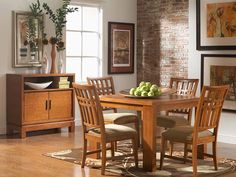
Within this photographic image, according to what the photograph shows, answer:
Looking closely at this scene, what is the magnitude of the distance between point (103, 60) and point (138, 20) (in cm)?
109

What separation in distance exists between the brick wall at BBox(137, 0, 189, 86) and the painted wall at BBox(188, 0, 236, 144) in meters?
0.20

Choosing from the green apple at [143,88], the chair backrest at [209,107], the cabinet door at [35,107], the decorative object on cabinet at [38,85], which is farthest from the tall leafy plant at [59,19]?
the chair backrest at [209,107]

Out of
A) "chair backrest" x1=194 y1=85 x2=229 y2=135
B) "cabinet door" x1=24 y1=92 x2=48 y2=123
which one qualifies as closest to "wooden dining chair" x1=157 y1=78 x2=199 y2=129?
"chair backrest" x1=194 y1=85 x2=229 y2=135

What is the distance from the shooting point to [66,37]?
8398 millimetres

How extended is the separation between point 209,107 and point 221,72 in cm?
239

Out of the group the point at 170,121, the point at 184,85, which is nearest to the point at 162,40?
the point at 184,85

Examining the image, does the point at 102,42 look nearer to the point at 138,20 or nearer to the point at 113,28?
the point at 113,28

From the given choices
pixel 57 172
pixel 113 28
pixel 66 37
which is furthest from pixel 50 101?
pixel 57 172

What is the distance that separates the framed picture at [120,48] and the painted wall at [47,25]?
3.3 inches

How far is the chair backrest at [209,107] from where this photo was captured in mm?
5051

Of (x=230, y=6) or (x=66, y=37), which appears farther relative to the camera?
(x=66, y=37)

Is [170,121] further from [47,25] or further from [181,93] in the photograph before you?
[47,25]

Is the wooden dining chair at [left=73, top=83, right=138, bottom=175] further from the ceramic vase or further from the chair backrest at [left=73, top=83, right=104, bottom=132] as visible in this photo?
the ceramic vase

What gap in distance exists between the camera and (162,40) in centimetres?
869
